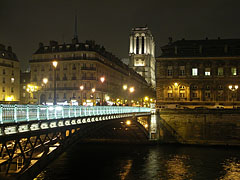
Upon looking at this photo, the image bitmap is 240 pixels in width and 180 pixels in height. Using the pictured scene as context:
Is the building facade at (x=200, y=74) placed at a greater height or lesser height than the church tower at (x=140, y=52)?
lesser

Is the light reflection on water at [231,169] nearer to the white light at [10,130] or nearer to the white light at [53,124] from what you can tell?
the white light at [53,124]

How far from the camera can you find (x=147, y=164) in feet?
149

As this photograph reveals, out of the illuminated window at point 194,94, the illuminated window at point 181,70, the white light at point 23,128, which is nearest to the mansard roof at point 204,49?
the illuminated window at point 181,70

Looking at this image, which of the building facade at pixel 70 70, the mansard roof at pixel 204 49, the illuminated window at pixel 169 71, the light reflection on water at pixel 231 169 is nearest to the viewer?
the light reflection on water at pixel 231 169

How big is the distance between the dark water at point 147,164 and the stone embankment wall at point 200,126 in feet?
15.8

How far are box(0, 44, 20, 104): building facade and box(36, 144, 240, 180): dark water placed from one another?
127 feet

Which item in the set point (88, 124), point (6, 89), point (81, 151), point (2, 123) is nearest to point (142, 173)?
point (88, 124)

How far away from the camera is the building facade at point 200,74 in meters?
79.4

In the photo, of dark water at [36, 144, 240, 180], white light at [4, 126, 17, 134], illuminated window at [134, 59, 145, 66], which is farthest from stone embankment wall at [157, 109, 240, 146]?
illuminated window at [134, 59, 145, 66]

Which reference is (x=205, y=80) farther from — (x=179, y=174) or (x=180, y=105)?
(x=179, y=174)

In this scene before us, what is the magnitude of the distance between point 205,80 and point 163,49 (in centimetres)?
1125

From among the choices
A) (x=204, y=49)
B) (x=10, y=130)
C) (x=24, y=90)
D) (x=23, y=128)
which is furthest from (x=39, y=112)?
(x=24, y=90)

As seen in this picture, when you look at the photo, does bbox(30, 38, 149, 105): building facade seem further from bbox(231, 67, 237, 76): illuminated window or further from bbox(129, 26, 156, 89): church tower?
bbox(129, 26, 156, 89): church tower

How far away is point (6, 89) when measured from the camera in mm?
91625
